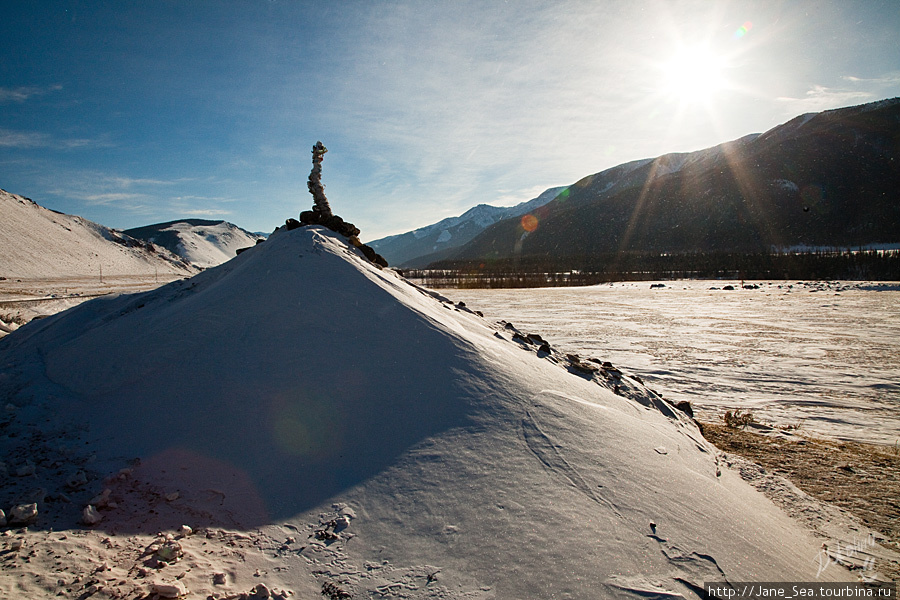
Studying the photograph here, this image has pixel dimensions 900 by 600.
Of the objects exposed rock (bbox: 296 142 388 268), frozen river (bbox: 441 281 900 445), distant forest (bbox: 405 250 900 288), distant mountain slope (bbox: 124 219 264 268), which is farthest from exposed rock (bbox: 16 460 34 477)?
distant mountain slope (bbox: 124 219 264 268)

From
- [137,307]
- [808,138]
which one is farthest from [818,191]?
[137,307]

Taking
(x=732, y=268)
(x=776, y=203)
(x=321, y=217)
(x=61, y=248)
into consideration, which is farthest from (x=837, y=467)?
(x=776, y=203)

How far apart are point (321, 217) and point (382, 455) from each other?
667 centimetres

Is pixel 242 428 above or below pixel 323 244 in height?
below

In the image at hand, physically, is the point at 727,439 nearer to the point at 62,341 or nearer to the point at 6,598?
the point at 6,598

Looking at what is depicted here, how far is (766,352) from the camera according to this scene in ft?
38.8

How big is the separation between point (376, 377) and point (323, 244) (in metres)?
3.17

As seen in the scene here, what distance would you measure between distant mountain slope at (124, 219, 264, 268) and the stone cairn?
74037 millimetres

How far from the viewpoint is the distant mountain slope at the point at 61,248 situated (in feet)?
109

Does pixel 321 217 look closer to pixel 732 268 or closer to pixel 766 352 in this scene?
pixel 766 352

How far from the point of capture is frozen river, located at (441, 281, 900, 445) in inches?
292

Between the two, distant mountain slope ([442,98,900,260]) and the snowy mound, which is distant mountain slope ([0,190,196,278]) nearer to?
the snowy mound

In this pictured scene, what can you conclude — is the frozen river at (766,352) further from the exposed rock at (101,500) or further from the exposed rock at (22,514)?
the exposed rock at (22,514)

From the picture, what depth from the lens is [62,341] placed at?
5.64 metres
